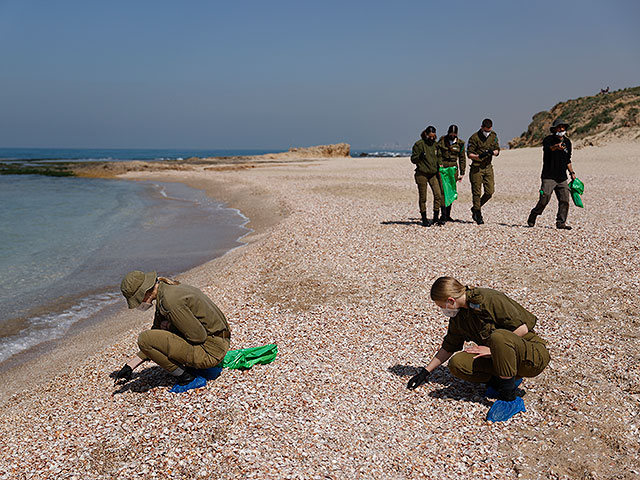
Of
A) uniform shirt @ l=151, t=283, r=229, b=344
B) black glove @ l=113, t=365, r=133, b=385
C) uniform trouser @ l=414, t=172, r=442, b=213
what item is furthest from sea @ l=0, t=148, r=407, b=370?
uniform trouser @ l=414, t=172, r=442, b=213

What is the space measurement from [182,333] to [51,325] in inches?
189

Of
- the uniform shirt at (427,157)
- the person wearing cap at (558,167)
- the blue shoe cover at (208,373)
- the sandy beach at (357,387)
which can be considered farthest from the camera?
the uniform shirt at (427,157)

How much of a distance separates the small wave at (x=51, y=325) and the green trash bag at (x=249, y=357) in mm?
3960

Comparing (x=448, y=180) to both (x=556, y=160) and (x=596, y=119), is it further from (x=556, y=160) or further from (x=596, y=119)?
(x=596, y=119)

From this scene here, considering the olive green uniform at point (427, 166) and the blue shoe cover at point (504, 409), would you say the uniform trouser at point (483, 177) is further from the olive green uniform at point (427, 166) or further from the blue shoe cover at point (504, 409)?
the blue shoe cover at point (504, 409)

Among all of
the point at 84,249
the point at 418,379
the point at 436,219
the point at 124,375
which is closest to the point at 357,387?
the point at 418,379

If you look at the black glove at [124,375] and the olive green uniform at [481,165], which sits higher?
the olive green uniform at [481,165]

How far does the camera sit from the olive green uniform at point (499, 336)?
399 cm

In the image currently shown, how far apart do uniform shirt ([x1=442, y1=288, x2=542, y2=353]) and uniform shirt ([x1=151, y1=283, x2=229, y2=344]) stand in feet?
7.52

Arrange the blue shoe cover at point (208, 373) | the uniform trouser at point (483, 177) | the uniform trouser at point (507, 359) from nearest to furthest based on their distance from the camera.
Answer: the uniform trouser at point (507, 359) < the blue shoe cover at point (208, 373) < the uniform trouser at point (483, 177)

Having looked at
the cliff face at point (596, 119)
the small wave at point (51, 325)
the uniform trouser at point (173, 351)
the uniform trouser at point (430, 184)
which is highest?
the cliff face at point (596, 119)

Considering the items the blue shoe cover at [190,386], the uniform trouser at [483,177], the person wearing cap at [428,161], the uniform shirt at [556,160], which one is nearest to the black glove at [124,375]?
the blue shoe cover at [190,386]

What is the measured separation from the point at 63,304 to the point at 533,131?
49.8 meters

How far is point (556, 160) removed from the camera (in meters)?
9.97
